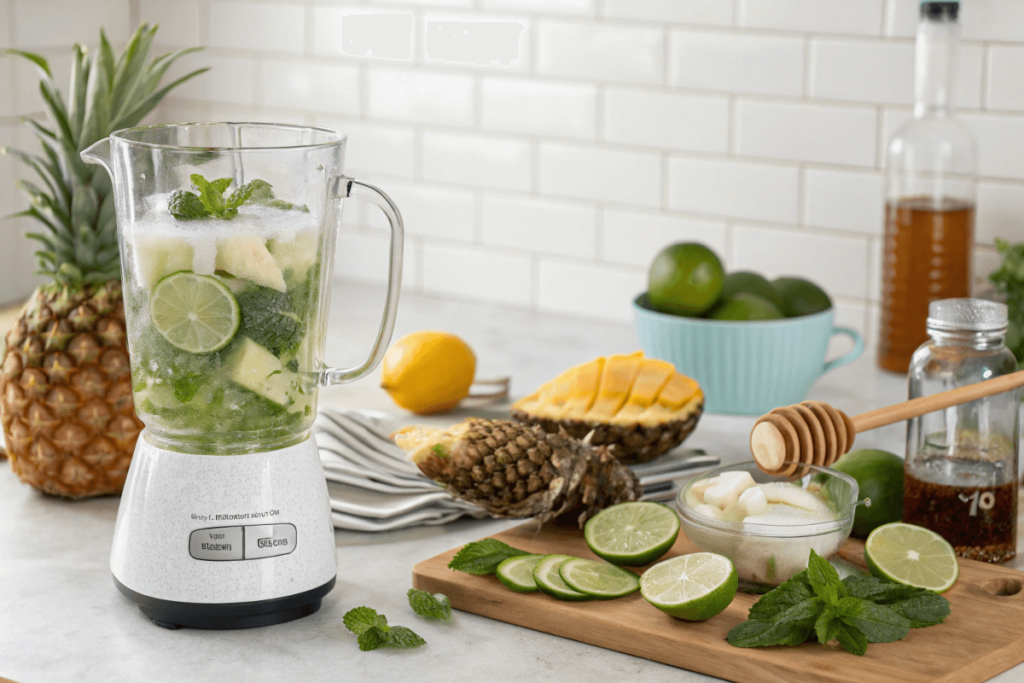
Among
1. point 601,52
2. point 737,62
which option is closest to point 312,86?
point 601,52

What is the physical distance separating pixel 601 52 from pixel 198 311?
120cm

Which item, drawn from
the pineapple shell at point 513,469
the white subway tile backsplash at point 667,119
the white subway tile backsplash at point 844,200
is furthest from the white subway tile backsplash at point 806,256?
the pineapple shell at point 513,469

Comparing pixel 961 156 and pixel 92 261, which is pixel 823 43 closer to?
pixel 961 156

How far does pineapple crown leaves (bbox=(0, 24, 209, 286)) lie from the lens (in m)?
1.19

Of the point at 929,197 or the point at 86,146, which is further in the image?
the point at 929,197

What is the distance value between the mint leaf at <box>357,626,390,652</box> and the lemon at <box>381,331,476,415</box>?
588 mm

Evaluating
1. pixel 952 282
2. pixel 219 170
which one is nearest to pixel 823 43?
pixel 952 282

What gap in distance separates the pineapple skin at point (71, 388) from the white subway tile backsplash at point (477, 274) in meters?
0.98

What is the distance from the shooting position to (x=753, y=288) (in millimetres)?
1532

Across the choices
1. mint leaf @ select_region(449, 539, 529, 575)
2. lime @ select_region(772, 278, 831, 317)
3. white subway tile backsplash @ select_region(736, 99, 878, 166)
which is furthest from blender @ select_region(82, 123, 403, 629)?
white subway tile backsplash @ select_region(736, 99, 878, 166)

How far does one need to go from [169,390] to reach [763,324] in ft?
2.54

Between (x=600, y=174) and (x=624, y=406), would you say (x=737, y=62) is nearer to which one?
(x=600, y=174)

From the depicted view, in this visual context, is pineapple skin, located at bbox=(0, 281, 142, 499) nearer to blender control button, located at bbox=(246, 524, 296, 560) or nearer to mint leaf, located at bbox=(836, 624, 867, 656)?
blender control button, located at bbox=(246, 524, 296, 560)

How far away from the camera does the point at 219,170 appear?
89 centimetres
